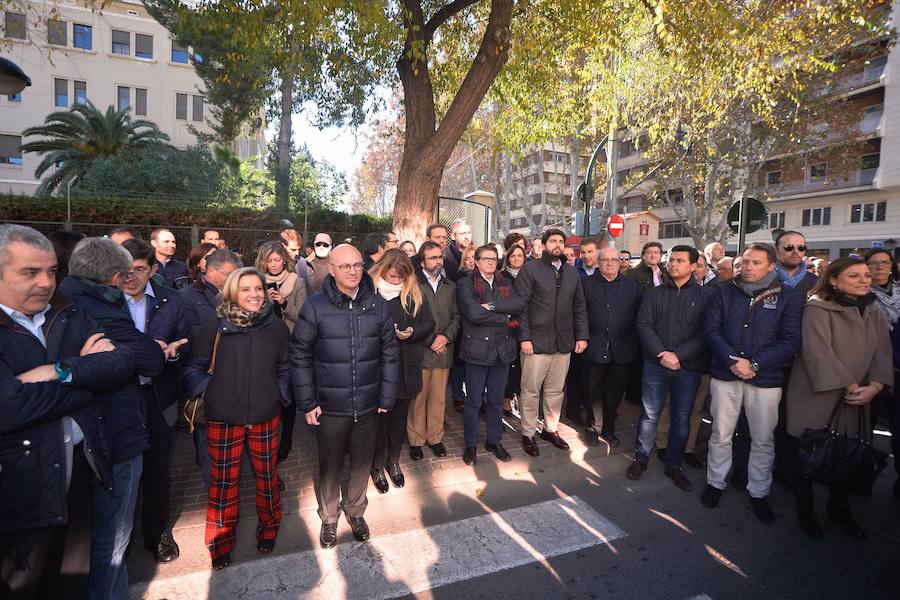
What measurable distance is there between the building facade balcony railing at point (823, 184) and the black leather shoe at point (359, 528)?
3304 centimetres

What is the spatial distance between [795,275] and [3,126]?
41.0 metres

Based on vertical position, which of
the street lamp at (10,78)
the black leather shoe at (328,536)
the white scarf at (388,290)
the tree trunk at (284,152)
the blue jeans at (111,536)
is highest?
the tree trunk at (284,152)

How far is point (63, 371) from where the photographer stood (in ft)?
6.46

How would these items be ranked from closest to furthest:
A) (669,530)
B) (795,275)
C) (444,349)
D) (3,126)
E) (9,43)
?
1. (669,530)
2. (444,349)
3. (795,275)
4. (9,43)
5. (3,126)

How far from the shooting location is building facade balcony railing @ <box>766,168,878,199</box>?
28672mm

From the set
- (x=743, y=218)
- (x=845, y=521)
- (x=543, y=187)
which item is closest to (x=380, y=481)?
(x=845, y=521)

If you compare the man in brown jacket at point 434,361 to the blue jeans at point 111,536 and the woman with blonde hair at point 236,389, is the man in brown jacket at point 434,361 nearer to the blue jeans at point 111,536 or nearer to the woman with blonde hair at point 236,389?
the woman with blonde hair at point 236,389

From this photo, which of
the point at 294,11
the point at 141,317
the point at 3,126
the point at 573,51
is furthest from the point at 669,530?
the point at 3,126

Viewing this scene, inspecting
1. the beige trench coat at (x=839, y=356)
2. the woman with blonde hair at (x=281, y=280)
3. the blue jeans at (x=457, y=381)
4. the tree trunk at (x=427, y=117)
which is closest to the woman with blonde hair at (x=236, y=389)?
the woman with blonde hair at (x=281, y=280)

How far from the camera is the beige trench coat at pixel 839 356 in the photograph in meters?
3.66

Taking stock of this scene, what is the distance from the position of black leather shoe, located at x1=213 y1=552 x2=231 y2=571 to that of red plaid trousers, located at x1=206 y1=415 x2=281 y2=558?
0.08 feet

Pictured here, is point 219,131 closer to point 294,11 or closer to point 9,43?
Result: point 9,43

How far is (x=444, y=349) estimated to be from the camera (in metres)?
4.65

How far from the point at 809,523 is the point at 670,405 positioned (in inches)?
53.3
